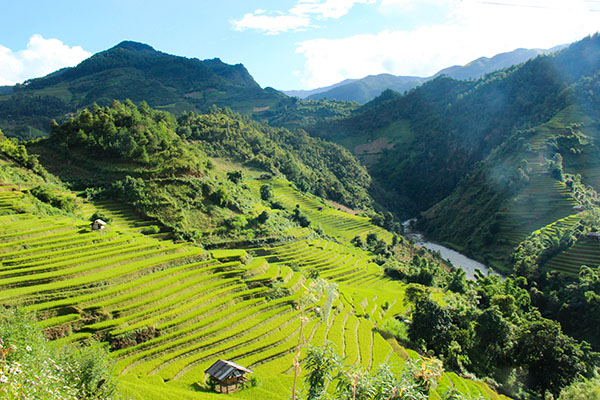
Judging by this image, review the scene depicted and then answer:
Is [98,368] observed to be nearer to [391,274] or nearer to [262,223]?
[262,223]

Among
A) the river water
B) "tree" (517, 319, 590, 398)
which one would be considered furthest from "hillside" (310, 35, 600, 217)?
"tree" (517, 319, 590, 398)

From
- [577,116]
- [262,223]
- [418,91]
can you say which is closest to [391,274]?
[262,223]

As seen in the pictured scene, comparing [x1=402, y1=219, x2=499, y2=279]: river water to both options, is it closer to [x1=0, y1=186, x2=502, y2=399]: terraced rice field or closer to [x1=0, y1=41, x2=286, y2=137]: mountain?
[x1=0, y1=186, x2=502, y2=399]: terraced rice field

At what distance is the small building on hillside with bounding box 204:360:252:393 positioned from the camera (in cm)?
1714

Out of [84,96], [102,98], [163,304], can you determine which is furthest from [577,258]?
[84,96]

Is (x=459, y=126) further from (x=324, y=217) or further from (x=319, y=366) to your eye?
(x=319, y=366)

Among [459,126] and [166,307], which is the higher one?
[459,126]

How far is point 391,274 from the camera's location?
5044 centimetres

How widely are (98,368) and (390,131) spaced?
506 ft

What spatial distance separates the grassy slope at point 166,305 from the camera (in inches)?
740

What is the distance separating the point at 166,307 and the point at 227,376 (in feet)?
24.6

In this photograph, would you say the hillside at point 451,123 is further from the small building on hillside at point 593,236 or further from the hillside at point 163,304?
the hillside at point 163,304

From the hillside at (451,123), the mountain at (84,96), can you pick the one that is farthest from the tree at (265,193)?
the mountain at (84,96)

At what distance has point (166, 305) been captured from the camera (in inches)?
879
